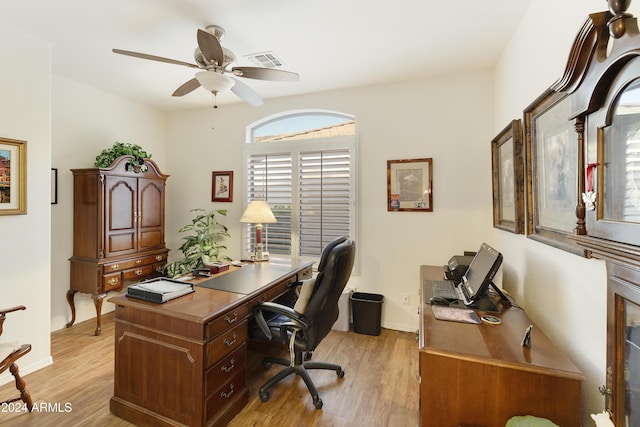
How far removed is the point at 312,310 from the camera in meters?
1.89

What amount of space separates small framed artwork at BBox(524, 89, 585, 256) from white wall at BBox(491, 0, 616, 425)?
9 centimetres

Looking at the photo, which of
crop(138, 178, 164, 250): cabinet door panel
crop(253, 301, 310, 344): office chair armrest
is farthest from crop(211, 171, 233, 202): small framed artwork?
crop(253, 301, 310, 344): office chair armrest

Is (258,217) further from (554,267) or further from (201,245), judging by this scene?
(554,267)

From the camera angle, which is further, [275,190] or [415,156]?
[275,190]

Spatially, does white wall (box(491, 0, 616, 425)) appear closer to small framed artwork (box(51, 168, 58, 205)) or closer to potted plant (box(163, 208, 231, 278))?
potted plant (box(163, 208, 231, 278))

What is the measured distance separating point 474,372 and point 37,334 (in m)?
3.26

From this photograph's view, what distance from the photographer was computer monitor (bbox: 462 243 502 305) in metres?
1.62

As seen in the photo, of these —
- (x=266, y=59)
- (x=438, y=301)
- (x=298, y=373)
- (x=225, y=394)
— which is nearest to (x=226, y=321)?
(x=225, y=394)

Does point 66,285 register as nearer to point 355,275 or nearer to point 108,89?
point 108,89

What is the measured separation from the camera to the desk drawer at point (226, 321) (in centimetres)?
162

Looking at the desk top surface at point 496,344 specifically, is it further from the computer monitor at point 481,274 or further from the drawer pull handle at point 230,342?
the drawer pull handle at point 230,342

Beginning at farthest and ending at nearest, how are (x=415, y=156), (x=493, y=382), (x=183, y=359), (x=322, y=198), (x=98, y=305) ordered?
(x=322, y=198)
(x=415, y=156)
(x=98, y=305)
(x=183, y=359)
(x=493, y=382)

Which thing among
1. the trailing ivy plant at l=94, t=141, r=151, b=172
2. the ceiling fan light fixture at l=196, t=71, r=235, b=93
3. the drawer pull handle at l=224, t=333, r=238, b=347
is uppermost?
the ceiling fan light fixture at l=196, t=71, r=235, b=93

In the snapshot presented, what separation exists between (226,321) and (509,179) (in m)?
2.20
